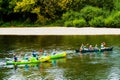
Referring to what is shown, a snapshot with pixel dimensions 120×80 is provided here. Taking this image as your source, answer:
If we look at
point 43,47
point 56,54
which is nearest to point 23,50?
point 43,47

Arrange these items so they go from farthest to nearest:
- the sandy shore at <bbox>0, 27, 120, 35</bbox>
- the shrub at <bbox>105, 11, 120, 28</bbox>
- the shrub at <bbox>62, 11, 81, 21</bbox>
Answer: the shrub at <bbox>62, 11, 81, 21</bbox> < the shrub at <bbox>105, 11, 120, 28</bbox> < the sandy shore at <bbox>0, 27, 120, 35</bbox>

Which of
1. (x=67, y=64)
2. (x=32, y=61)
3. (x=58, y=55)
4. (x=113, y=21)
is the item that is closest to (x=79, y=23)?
(x=113, y=21)

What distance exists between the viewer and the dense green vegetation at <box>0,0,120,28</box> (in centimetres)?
11250

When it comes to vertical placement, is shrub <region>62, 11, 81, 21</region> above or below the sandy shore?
above

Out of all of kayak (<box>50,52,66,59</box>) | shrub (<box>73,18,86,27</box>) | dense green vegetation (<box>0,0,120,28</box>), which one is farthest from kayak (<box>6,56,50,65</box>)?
dense green vegetation (<box>0,0,120,28</box>)

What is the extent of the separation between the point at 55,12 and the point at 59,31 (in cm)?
1782

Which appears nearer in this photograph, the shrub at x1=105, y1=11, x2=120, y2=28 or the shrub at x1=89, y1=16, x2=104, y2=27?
the shrub at x1=105, y1=11, x2=120, y2=28

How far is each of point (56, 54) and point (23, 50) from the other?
1009cm

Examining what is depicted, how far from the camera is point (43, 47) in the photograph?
77.4 m

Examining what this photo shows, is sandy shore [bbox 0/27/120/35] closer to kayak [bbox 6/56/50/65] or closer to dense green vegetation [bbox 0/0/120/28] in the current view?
dense green vegetation [bbox 0/0/120/28]

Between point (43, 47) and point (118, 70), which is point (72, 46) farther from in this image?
point (118, 70)

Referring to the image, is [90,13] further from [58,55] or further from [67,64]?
[67,64]

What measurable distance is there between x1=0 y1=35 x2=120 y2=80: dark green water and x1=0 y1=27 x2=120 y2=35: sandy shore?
Answer: 10418 millimetres

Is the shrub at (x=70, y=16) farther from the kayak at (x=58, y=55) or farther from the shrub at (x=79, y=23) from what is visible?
the kayak at (x=58, y=55)
